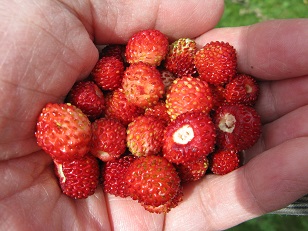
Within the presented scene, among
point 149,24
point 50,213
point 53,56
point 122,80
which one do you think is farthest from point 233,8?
point 50,213

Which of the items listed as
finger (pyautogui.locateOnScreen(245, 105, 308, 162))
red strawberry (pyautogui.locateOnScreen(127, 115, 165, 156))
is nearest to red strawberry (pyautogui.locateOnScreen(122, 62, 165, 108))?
red strawberry (pyautogui.locateOnScreen(127, 115, 165, 156))

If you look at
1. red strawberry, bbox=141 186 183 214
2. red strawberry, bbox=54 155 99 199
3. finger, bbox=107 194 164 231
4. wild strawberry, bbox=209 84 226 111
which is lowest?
finger, bbox=107 194 164 231

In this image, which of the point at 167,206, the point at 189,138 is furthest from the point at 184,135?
the point at 167,206

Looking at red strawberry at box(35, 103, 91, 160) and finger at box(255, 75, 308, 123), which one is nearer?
red strawberry at box(35, 103, 91, 160)

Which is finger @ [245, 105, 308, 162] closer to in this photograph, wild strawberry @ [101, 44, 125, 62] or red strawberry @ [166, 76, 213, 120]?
red strawberry @ [166, 76, 213, 120]

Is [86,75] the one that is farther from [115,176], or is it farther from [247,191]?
[247,191]

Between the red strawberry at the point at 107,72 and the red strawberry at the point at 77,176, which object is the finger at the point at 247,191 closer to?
the red strawberry at the point at 77,176

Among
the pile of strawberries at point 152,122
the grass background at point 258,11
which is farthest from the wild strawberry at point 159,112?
the grass background at point 258,11
